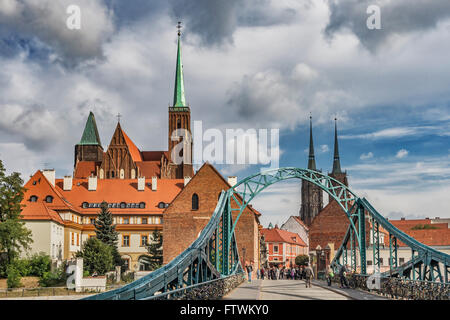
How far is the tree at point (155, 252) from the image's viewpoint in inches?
2215

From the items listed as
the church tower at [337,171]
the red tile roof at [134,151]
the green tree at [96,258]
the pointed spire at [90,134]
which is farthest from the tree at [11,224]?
the church tower at [337,171]

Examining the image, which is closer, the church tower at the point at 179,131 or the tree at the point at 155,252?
the tree at the point at 155,252

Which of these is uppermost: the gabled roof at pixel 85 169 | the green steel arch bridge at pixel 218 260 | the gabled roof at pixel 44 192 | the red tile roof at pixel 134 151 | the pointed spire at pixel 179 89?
the pointed spire at pixel 179 89

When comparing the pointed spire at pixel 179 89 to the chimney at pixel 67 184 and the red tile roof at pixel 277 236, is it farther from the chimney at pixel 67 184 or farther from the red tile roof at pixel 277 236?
the chimney at pixel 67 184

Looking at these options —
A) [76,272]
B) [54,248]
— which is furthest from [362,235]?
[54,248]

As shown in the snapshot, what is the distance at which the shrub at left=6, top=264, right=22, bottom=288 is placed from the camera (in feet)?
136

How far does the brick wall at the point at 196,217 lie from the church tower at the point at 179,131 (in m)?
40.2

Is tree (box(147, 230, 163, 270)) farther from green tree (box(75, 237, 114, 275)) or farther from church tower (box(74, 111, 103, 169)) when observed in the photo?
church tower (box(74, 111, 103, 169))

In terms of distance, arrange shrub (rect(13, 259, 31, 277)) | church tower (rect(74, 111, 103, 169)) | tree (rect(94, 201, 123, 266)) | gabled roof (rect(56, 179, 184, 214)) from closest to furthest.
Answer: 1. shrub (rect(13, 259, 31, 277))
2. tree (rect(94, 201, 123, 266))
3. gabled roof (rect(56, 179, 184, 214))
4. church tower (rect(74, 111, 103, 169))

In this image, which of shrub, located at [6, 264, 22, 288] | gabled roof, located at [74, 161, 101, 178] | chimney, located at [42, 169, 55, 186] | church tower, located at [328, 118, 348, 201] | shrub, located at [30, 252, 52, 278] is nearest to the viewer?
shrub, located at [6, 264, 22, 288]

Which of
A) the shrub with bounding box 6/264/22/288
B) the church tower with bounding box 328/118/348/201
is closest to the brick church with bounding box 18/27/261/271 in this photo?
the shrub with bounding box 6/264/22/288

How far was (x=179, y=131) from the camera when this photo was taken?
9681cm

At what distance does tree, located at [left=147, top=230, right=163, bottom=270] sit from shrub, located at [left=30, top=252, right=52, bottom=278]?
1227 cm
